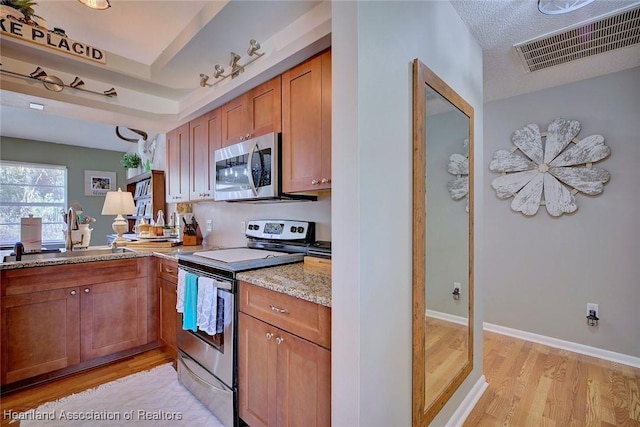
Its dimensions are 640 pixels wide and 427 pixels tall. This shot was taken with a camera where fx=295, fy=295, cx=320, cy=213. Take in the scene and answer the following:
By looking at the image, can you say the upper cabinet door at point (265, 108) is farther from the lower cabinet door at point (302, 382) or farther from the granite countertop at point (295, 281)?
the lower cabinet door at point (302, 382)

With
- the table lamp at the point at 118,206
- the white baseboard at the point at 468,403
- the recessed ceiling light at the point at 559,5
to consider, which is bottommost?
the white baseboard at the point at 468,403

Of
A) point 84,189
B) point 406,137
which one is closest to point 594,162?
point 406,137

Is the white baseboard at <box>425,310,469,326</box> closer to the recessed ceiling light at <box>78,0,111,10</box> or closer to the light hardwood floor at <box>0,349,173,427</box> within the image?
the light hardwood floor at <box>0,349,173,427</box>

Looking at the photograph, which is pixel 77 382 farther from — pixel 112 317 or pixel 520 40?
pixel 520 40

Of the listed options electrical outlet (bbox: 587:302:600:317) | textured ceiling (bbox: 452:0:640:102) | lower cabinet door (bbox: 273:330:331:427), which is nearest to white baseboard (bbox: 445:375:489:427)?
lower cabinet door (bbox: 273:330:331:427)

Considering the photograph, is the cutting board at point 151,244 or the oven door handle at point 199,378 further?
the cutting board at point 151,244

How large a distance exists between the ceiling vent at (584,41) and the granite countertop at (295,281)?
2084 mm

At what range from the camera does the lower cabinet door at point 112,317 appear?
2.34m

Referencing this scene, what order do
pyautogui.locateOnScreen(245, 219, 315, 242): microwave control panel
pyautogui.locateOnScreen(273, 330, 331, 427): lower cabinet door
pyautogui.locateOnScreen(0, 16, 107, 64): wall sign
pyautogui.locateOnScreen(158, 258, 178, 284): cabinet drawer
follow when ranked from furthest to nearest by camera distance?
pyautogui.locateOnScreen(158, 258, 178, 284): cabinet drawer < pyautogui.locateOnScreen(245, 219, 315, 242): microwave control panel < pyautogui.locateOnScreen(0, 16, 107, 64): wall sign < pyautogui.locateOnScreen(273, 330, 331, 427): lower cabinet door

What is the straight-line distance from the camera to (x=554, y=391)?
80.7 inches

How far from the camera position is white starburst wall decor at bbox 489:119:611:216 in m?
2.50

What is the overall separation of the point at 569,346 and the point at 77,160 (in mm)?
8176

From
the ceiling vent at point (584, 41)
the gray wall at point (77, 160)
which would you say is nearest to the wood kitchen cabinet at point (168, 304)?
the ceiling vent at point (584, 41)

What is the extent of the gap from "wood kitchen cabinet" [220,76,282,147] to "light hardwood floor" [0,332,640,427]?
2024 mm
